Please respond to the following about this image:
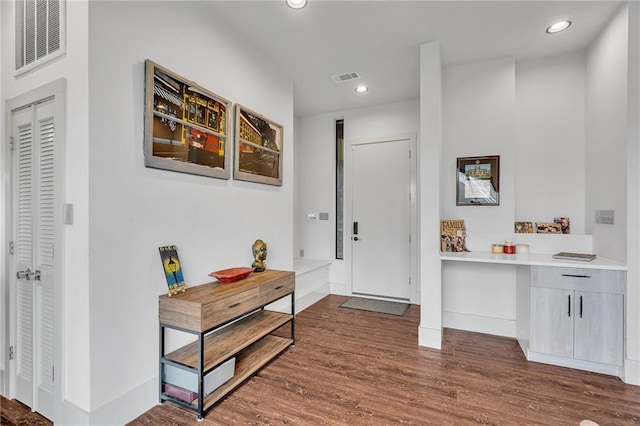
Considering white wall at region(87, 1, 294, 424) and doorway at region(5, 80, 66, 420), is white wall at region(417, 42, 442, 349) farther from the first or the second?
doorway at region(5, 80, 66, 420)

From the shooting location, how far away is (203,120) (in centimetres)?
236

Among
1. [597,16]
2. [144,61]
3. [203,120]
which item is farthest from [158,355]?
[597,16]

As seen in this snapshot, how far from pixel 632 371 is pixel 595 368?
0.23 meters

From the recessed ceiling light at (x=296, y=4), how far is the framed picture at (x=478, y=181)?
2.30 meters

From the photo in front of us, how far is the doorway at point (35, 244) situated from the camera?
5.94ft

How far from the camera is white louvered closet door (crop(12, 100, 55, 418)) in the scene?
192 cm

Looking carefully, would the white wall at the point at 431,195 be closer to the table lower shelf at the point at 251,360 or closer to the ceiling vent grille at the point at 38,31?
the table lower shelf at the point at 251,360

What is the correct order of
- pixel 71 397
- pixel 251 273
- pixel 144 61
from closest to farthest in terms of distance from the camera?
1. pixel 71 397
2. pixel 144 61
3. pixel 251 273

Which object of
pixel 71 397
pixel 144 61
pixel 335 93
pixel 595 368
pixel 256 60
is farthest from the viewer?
pixel 335 93

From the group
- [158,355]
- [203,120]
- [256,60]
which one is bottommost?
[158,355]

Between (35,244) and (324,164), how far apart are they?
12.3 feet

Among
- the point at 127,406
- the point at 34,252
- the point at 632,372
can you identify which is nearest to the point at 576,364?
the point at 632,372

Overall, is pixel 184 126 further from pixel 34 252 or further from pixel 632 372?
pixel 632 372

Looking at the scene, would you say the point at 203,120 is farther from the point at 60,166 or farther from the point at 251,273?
the point at 251,273
